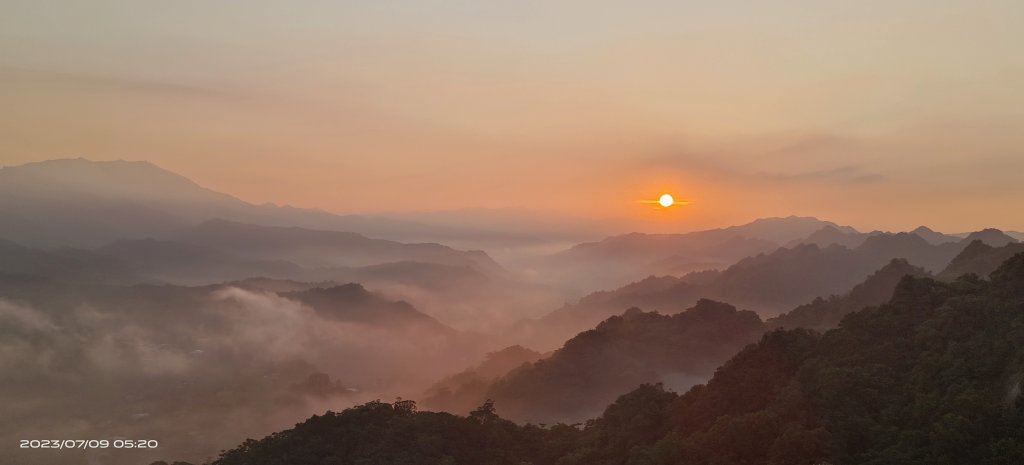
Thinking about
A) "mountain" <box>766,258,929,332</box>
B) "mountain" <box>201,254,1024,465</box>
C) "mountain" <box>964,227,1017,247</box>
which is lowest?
"mountain" <box>201,254,1024,465</box>

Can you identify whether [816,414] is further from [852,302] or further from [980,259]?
[980,259]

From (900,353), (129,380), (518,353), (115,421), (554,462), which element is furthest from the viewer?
(129,380)

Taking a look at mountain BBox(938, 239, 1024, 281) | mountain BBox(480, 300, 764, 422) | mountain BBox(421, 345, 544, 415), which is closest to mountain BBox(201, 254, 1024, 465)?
mountain BBox(480, 300, 764, 422)

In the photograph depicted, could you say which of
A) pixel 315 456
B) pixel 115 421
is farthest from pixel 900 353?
pixel 115 421

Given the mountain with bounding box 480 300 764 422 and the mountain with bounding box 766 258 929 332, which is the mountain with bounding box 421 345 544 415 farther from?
the mountain with bounding box 766 258 929 332

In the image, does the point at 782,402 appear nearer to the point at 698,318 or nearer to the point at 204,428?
the point at 698,318

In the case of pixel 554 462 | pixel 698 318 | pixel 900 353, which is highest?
pixel 698 318

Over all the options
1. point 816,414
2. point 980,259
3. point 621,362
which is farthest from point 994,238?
point 816,414
